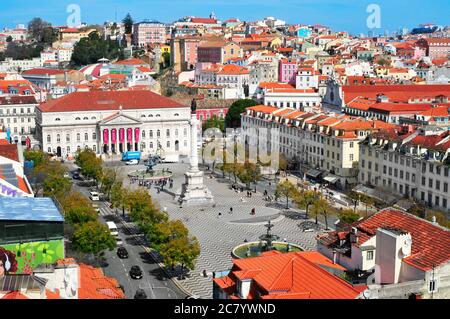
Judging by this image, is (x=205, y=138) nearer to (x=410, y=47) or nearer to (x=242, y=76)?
(x=242, y=76)

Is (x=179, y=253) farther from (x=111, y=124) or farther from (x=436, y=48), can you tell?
(x=436, y=48)

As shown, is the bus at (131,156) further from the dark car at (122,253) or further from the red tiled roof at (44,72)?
the red tiled roof at (44,72)

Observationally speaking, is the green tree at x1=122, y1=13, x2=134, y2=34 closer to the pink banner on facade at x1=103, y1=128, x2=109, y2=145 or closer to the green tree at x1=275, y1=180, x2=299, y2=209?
the pink banner on facade at x1=103, y1=128, x2=109, y2=145

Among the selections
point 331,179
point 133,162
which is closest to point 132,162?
point 133,162

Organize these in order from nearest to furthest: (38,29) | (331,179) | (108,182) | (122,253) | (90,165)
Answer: (122,253) < (108,182) < (331,179) < (90,165) < (38,29)

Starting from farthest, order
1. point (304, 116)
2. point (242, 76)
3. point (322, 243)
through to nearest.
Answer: point (242, 76), point (304, 116), point (322, 243)

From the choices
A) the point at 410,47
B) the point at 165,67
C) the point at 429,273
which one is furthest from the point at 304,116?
the point at 410,47
